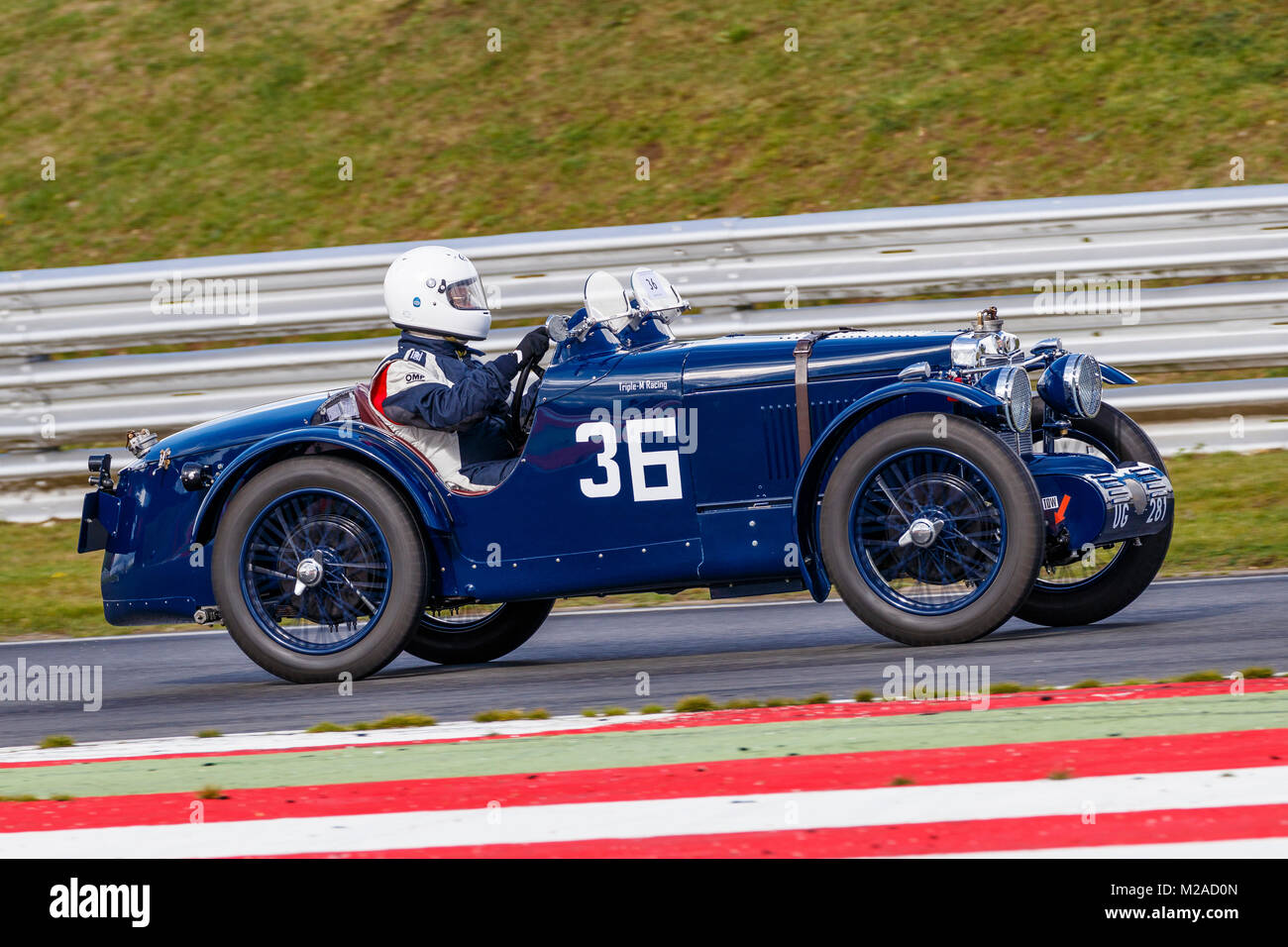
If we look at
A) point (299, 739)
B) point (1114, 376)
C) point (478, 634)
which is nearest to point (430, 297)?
point (478, 634)

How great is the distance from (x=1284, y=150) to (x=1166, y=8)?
2.05 m

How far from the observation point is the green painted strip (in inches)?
169

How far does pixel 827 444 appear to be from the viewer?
5.88 m

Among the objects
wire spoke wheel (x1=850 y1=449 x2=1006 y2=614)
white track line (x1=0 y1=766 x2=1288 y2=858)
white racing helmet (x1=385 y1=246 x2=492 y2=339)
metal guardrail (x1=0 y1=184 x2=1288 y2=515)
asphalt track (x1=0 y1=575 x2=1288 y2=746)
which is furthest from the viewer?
metal guardrail (x1=0 y1=184 x2=1288 y2=515)

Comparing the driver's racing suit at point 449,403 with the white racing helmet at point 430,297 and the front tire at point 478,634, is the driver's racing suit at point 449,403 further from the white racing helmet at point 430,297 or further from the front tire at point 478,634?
the front tire at point 478,634

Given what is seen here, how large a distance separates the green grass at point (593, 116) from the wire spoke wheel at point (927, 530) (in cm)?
609

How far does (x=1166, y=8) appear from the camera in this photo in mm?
12812

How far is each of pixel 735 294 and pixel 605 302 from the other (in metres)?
3.63

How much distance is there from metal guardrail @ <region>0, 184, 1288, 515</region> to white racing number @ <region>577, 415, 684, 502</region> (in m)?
3.85

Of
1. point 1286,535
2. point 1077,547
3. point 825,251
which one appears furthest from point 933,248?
point 1077,547

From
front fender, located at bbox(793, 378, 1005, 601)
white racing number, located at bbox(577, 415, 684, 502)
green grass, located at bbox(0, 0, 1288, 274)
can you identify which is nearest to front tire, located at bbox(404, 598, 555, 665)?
white racing number, located at bbox(577, 415, 684, 502)

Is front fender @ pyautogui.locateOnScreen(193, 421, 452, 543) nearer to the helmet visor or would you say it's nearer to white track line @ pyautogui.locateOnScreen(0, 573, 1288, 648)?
the helmet visor
